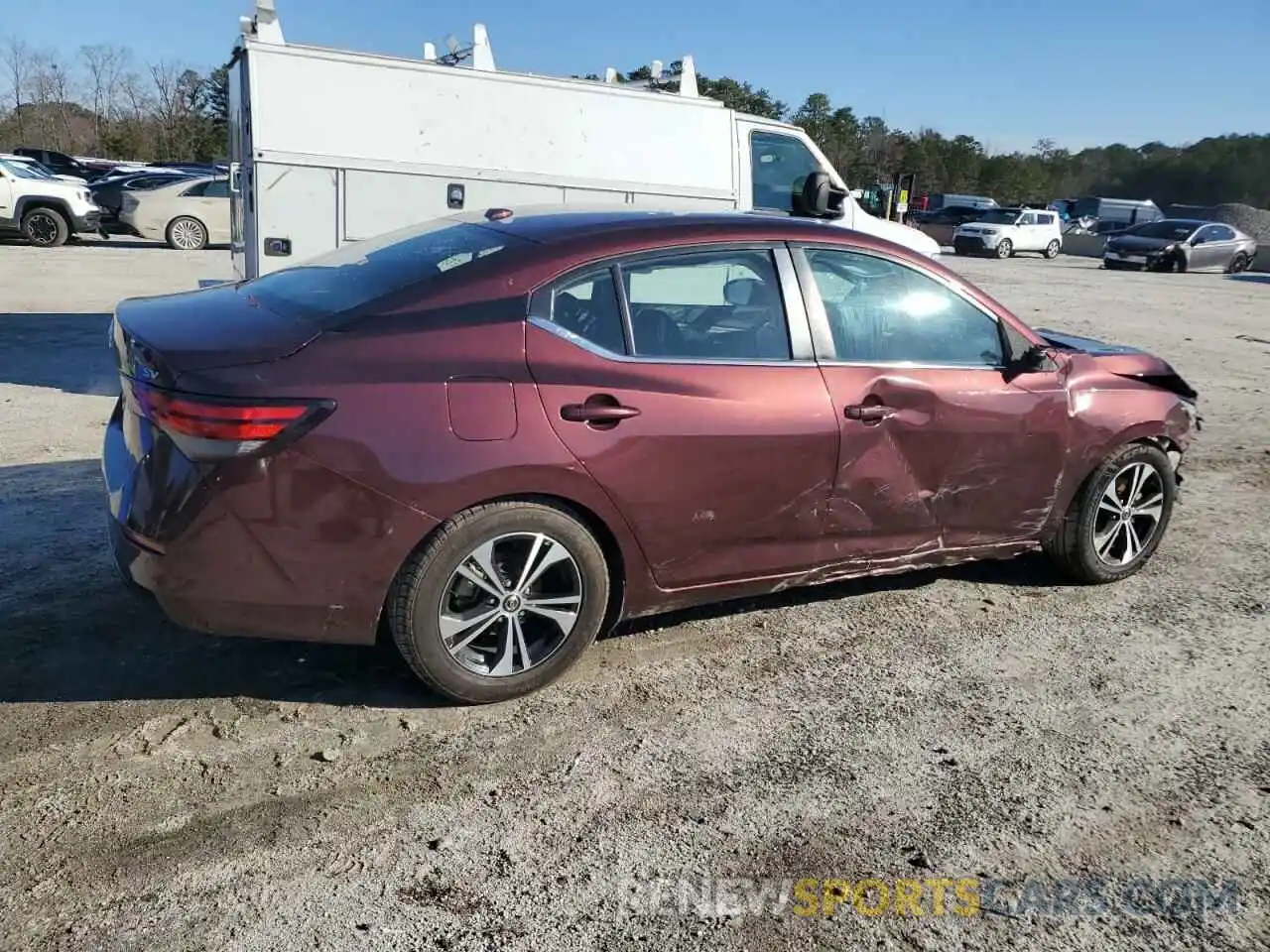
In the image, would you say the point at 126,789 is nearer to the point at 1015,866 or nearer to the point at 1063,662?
the point at 1015,866

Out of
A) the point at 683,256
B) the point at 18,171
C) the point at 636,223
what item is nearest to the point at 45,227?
the point at 18,171

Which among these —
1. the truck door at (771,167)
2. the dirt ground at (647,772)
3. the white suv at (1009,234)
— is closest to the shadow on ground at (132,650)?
the dirt ground at (647,772)

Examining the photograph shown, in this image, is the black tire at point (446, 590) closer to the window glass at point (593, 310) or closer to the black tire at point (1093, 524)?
the window glass at point (593, 310)

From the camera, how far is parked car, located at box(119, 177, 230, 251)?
20.9 metres

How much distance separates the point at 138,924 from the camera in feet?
8.31

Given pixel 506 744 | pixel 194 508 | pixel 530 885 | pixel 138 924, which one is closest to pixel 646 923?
pixel 530 885

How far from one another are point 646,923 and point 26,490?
445 cm

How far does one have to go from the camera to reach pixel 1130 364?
16.4ft

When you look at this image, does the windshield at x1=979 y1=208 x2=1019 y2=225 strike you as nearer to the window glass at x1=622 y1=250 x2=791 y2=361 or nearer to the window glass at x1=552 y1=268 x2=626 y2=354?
the window glass at x1=622 y1=250 x2=791 y2=361

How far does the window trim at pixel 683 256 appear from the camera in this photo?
3586mm

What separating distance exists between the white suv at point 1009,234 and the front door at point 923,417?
3104cm

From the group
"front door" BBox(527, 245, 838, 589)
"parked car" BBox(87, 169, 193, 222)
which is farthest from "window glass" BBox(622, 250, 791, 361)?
"parked car" BBox(87, 169, 193, 222)

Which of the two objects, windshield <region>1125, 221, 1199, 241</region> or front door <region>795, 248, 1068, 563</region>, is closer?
front door <region>795, 248, 1068, 563</region>

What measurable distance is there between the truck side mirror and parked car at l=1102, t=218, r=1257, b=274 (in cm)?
2410
